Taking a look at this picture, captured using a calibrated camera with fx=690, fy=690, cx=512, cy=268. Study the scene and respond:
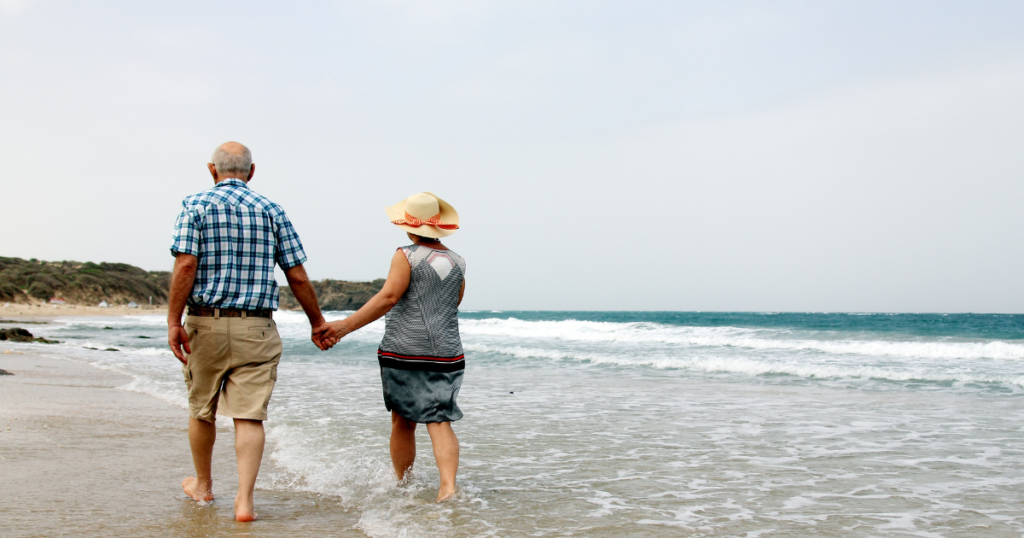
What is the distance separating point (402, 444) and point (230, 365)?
1158mm

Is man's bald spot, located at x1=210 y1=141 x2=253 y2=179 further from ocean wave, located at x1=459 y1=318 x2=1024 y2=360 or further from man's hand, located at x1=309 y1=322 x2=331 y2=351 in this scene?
ocean wave, located at x1=459 y1=318 x2=1024 y2=360

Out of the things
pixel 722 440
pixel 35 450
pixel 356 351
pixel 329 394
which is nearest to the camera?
pixel 35 450

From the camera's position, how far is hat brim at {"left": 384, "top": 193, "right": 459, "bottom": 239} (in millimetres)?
3775

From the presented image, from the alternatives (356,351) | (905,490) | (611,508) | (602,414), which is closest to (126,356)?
(356,351)

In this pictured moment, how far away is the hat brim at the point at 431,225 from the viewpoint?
3.78m

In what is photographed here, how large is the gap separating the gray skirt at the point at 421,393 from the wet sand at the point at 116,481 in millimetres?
630

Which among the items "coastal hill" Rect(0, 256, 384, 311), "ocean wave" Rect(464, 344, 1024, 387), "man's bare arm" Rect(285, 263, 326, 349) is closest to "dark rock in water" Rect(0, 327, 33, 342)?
"ocean wave" Rect(464, 344, 1024, 387)

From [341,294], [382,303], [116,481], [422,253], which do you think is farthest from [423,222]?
[341,294]

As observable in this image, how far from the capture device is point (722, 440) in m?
5.86

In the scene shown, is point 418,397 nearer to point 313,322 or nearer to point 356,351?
point 313,322

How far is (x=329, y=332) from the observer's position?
3775 mm

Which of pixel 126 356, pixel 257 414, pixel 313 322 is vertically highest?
pixel 313 322

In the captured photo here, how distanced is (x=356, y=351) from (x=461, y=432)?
12.8 metres

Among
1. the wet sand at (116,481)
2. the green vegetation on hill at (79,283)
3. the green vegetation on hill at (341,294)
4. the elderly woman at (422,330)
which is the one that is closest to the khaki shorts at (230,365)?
the elderly woman at (422,330)
